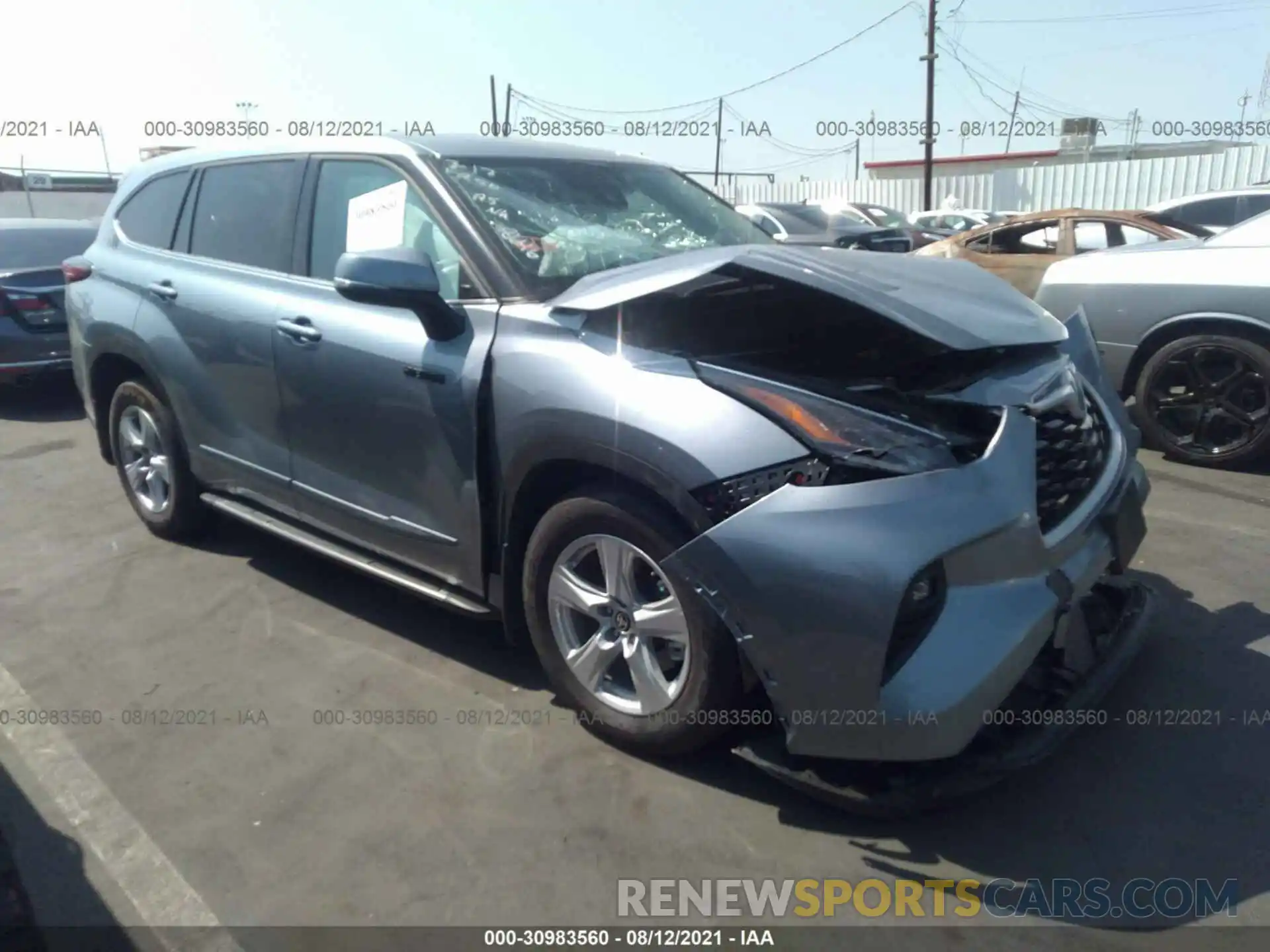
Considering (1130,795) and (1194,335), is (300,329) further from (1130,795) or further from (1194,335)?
(1194,335)

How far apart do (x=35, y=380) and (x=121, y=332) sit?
405 cm

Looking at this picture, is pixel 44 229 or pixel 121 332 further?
pixel 44 229

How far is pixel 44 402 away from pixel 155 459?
489 centimetres

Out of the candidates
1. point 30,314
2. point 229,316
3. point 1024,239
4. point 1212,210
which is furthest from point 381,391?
point 1212,210

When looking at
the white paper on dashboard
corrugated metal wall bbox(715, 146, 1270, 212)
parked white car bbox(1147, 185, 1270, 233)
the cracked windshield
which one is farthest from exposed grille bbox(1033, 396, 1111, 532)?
corrugated metal wall bbox(715, 146, 1270, 212)

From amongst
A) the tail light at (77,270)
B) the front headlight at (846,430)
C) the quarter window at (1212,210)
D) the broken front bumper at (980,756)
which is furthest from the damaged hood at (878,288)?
the quarter window at (1212,210)

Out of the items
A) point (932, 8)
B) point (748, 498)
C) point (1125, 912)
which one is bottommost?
point (1125, 912)

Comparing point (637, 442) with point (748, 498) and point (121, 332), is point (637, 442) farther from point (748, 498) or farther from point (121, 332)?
point (121, 332)

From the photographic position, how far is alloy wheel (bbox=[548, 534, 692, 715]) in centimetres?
288

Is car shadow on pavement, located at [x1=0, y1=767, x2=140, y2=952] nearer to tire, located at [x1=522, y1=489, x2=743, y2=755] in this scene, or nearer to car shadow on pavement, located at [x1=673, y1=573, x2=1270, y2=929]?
tire, located at [x1=522, y1=489, x2=743, y2=755]

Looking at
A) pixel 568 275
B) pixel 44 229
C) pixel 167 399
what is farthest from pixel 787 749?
pixel 44 229

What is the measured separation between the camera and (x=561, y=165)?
3996 mm

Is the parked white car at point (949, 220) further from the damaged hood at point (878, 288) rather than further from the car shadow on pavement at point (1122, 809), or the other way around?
the car shadow on pavement at point (1122, 809)

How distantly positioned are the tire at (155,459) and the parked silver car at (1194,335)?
477cm
